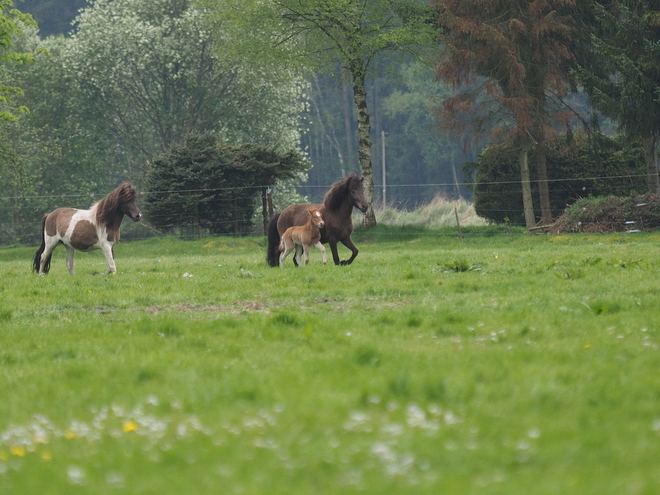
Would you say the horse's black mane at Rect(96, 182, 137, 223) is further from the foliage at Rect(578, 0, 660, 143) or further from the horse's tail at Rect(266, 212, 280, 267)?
the foliage at Rect(578, 0, 660, 143)

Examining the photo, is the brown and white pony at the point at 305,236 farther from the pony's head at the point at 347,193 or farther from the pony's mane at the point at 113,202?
the pony's mane at the point at 113,202

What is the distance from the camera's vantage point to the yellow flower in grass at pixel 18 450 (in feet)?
15.9

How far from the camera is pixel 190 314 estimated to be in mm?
11164

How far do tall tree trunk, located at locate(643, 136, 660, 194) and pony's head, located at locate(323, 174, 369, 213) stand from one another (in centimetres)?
1743

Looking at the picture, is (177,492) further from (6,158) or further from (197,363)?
(6,158)

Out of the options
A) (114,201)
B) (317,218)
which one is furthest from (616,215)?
(114,201)

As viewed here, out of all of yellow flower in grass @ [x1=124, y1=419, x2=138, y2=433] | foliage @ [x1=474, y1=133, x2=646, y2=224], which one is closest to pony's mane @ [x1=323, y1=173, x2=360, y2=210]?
yellow flower in grass @ [x1=124, y1=419, x2=138, y2=433]

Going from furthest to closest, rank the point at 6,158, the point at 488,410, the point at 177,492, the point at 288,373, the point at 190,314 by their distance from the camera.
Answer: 1. the point at 6,158
2. the point at 190,314
3. the point at 288,373
4. the point at 488,410
5. the point at 177,492

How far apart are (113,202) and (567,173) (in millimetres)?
22499

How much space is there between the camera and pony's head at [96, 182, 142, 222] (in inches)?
759

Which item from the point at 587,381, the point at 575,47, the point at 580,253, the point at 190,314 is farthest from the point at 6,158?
the point at 587,381

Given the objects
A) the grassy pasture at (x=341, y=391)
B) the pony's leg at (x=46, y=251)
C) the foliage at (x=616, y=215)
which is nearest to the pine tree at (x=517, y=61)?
the foliage at (x=616, y=215)

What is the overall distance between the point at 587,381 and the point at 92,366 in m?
3.97

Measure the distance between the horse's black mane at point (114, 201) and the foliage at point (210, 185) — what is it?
17090 millimetres
